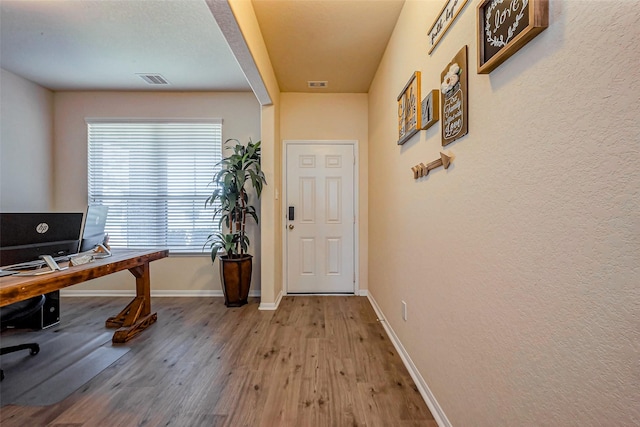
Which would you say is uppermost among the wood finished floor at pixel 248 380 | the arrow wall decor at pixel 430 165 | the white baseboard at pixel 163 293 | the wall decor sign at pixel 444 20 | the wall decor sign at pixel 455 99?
the wall decor sign at pixel 444 20

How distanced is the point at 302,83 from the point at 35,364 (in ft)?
11.8

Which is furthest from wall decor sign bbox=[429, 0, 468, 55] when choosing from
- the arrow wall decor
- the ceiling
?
the ceiling

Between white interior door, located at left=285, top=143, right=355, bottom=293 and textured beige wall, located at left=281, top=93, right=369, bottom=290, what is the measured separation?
4.8 inches

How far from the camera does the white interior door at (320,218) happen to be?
3.49 m

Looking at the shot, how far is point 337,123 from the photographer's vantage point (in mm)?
3484

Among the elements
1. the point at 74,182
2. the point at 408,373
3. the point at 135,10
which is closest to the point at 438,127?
the point at 408,373

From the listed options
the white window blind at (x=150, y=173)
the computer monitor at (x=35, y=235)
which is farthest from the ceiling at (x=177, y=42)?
the computer monitor at (x=35, y=235)

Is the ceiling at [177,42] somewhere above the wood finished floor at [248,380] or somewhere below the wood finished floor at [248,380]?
above

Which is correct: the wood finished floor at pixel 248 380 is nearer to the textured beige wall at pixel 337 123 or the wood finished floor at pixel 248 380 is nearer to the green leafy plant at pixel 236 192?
the green leafy plant at pixel 236 192

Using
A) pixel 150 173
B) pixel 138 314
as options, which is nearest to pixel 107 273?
pixel 138 314

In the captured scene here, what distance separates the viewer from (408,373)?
1771 mm

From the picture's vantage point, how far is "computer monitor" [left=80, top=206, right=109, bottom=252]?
216 cm

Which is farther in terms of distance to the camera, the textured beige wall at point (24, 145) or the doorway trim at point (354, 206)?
the doorway trim at point (354, 206)

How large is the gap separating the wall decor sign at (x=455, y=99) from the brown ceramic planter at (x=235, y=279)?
8.38 feet
